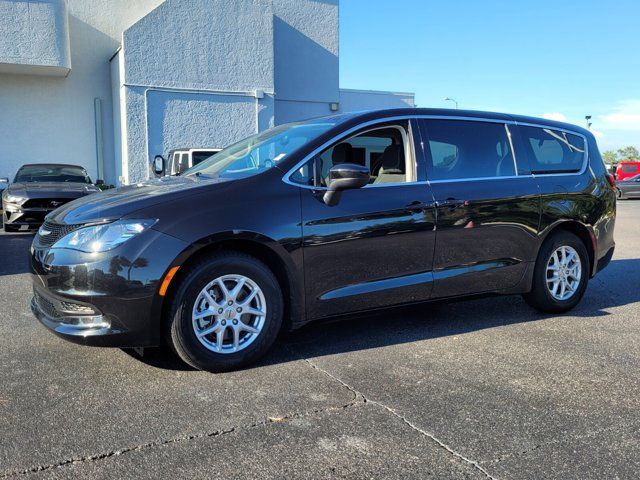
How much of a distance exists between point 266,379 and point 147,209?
4.29 feet

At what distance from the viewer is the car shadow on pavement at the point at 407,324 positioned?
4.25 metres

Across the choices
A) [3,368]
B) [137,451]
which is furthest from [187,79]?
[137,451]

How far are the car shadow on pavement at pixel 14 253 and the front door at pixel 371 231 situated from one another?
4.90 meters

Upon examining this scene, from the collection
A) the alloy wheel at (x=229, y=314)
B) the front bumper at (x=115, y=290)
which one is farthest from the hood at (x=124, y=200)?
the alloy wheel at (x=229, y=314)

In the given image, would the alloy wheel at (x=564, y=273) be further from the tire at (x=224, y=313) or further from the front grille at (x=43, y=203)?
the front grille at (x=43, y=203)

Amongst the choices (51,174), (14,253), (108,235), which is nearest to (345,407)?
(108,235)

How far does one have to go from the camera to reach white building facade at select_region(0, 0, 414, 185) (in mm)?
17969

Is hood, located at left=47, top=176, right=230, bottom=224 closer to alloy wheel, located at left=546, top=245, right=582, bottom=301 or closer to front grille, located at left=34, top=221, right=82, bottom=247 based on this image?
front grille, located at left=34, top=221, right=82, bottom=247

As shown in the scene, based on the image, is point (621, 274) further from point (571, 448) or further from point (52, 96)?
point (52, 96)

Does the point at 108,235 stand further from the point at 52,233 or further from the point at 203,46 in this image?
the point at 203,46

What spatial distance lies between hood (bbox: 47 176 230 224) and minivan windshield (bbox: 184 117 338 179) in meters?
0.28

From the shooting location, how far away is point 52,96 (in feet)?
64.0

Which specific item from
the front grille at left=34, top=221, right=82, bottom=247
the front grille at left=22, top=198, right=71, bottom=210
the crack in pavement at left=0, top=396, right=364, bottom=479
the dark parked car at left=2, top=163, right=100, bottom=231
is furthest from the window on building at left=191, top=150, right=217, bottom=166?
the crack in pavement at left=0, top=396, right=364, bottom=479

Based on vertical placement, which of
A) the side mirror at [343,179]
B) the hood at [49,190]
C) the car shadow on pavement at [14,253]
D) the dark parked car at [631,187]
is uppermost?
the side mirror at [343,179]
